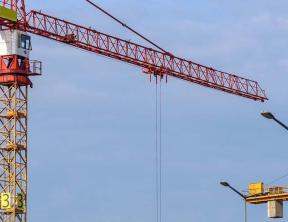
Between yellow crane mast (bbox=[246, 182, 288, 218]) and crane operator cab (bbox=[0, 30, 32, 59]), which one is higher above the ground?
Result: crane operator cab (bbox=[0, 30, 32, 59])

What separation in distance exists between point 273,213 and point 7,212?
56248 mm

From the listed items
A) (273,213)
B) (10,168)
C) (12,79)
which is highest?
(12,79)

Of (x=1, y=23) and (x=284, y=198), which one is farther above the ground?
(x=1, y=23)

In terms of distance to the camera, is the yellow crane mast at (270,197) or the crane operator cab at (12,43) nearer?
the yellow crane mast at (270,197)

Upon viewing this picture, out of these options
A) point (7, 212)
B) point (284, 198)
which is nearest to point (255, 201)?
point (284, 198)

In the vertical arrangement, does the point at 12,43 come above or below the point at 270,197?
above

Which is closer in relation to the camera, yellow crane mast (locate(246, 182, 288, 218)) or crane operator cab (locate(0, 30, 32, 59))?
yellow crane mast (locate(246, 182, 288, 218))

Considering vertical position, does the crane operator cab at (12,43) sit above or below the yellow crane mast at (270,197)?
above

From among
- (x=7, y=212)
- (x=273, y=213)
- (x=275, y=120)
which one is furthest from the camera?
(x=7, y=212)

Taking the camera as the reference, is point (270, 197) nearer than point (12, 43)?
Yes

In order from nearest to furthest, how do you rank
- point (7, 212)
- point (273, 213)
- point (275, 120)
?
point (275, 120)
point (273, 213)
point (7, 212)

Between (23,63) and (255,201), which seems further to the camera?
(23,63)

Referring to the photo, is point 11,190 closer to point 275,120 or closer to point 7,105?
point 7,105

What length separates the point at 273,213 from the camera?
508ft
